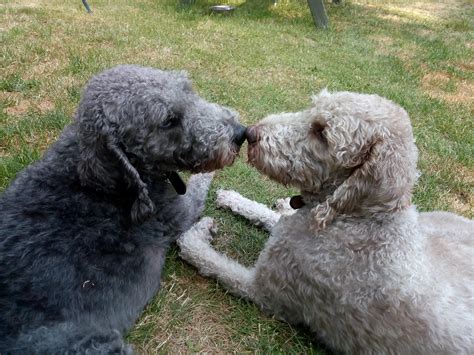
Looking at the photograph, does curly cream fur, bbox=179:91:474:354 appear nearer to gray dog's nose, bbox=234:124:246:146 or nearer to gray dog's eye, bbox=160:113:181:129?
gray dog's nose, bbox=234:124:246:146

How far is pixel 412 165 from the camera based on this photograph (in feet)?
9.41

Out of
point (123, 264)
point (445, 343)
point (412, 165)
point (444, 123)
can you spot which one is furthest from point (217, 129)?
point (444, 123)

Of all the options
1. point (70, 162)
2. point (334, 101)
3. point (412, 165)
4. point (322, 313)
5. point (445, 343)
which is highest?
point (334, 101)

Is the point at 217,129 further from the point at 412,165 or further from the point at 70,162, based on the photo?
the point at 412,165

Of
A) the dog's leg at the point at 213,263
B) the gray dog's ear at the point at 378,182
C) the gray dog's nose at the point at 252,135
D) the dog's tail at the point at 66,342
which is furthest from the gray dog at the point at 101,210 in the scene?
the gray dog's ear at the point at 378,182

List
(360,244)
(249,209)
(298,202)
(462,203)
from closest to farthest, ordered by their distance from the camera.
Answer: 1. (360,244)
2. (298,202)
3. (249,209)
4. (462,203)

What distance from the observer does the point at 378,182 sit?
9.21 feet

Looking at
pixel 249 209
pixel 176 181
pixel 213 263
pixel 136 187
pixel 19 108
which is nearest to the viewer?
pixel 136 187

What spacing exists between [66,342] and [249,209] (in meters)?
2.14

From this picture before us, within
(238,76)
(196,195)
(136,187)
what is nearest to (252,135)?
(136,187)

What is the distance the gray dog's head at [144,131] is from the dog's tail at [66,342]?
31.9 inches

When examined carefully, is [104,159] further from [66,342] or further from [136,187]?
[66,342]

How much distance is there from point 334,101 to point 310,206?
78 cm

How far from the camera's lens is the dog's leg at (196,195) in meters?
4.12
